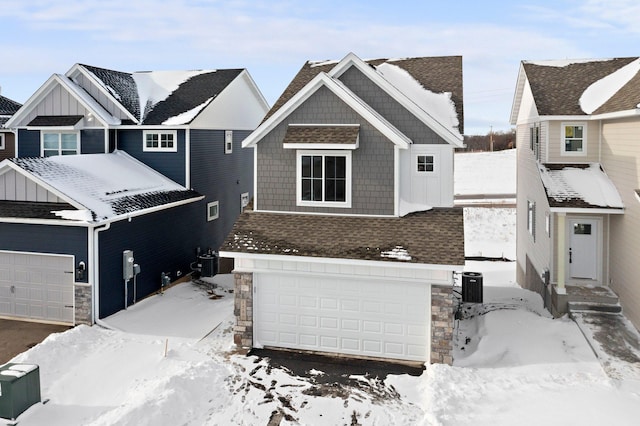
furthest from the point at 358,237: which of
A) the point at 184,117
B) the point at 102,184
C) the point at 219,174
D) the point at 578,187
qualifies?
the point at 219,174

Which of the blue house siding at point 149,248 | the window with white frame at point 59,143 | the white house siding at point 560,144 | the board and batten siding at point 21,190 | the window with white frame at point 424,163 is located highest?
the window with white frame at point 59,143

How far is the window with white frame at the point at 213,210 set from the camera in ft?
80.5

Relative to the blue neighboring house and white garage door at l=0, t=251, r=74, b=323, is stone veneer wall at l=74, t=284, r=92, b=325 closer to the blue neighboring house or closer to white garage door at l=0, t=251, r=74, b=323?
the blue neighboring house

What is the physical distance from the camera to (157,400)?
1093 cm

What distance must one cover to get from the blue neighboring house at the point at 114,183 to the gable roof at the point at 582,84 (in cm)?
1329

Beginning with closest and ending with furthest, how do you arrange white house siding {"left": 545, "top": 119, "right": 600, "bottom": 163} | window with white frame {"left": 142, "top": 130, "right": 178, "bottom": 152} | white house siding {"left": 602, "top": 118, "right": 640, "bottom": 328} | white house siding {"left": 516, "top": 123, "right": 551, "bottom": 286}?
white house siding {"left": 602, "top": 118, "right": 640, "bottom": 328}
white house siding {"left": 545, "top": 119, "right": 600, "bottom": 163}
white house siding {"left": 516, "top": 123, "right": 551, "bottom": 286}
window with white frame {"left": 142, "top": 130, "right": 178, "bottom": 152}

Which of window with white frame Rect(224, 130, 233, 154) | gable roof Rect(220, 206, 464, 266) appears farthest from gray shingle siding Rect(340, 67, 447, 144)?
window with white frame Rect(224, 130, 233, 154)

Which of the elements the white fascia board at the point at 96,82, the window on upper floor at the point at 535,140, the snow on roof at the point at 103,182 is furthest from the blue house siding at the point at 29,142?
the window on upper floor at the point at 535,140

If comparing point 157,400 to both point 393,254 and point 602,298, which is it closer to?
point 393,254

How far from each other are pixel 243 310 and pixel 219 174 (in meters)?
11.8

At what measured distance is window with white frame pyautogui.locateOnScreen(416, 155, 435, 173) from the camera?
1567 cm

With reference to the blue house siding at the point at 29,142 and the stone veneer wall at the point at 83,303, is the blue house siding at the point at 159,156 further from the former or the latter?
the stone veneer wall at the point at 83,303

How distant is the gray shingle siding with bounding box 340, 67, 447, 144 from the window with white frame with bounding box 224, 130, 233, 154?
1095cm

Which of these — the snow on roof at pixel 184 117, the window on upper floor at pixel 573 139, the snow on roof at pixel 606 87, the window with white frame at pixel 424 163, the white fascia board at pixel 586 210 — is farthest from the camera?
the snow on roof at pixel 184 117
